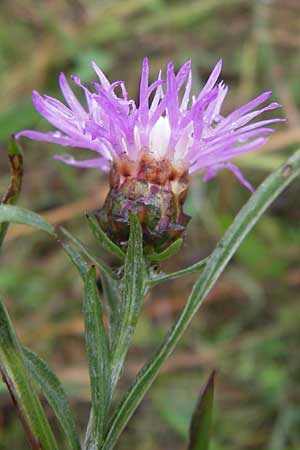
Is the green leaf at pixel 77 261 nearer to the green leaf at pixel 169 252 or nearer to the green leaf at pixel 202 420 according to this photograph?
the green leaf at pixel 169 252

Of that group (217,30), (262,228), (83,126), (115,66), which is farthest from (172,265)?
(83,126)

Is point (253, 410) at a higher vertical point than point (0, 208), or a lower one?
lower

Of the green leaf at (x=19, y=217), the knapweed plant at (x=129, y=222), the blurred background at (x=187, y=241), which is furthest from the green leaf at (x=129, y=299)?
the blurred background at (x=187, y=241)

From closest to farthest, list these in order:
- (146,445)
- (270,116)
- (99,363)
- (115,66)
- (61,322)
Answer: (99,363) < (146,445) < (61,322) < (270,116) < (115,66)

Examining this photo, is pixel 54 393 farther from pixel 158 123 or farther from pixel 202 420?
pixel 158 123

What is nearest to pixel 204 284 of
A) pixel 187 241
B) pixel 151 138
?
pixel 151 138

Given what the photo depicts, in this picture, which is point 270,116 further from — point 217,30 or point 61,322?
point 61,322

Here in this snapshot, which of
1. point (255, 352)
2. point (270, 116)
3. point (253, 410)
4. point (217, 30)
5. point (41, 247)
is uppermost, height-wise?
point (217, 30)
